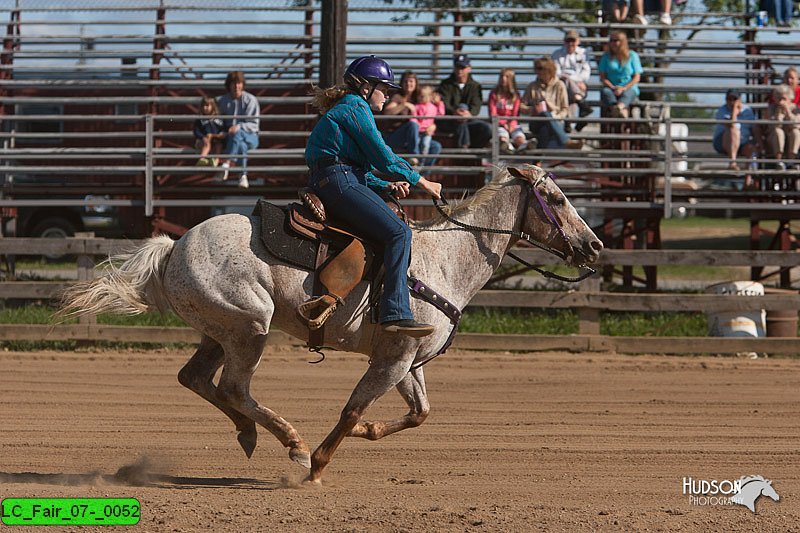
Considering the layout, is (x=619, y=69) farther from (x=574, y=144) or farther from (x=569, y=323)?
(x=569, y=323)

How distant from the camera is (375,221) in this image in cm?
727

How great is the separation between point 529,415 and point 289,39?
10.3 m

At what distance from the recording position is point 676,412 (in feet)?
33.7

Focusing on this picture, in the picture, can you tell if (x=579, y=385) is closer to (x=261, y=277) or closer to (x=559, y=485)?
(x=559, y=485)

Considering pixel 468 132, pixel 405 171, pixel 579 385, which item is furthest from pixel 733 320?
pixel 405 171

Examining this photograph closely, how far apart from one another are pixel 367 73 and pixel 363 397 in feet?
6.92

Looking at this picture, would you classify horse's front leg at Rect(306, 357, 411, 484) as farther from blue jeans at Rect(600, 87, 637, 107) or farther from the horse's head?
blue jeans at Rect(600, 87, 637, 107)

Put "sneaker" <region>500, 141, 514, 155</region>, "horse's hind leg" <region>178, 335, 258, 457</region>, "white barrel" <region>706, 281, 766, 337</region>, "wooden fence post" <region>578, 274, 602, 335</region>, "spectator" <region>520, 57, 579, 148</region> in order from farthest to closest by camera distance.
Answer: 1. "spectator" <region>520, 57, 579, 148</region>
2. "sneaker" <region>500, 141, 514, 155</region>
3. "white barrel" <region>706, 281, 766, 337</region>
4. "wooden fence post" <region>578, 274, 602, 335</region>
5. "horse's hind leg" <region>178, 335, 258, 457</region>

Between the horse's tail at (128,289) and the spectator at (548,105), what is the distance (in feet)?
29.8

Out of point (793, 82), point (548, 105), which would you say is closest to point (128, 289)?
point (548, 105)

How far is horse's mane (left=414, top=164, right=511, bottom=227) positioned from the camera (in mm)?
7926

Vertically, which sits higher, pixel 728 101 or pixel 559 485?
pixel 728 101

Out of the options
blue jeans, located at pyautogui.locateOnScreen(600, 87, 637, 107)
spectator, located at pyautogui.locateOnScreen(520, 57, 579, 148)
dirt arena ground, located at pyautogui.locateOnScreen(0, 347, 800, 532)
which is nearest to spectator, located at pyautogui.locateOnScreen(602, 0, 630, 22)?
blue jeans, located at pyautogui.locateOnScreen(600, 87, 637, 107)

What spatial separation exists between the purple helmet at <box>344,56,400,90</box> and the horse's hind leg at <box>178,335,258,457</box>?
204 cm
